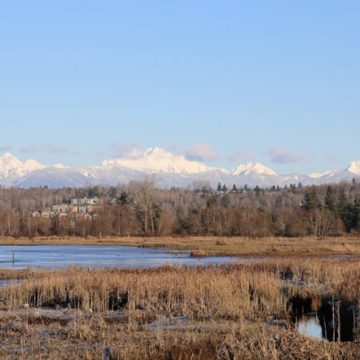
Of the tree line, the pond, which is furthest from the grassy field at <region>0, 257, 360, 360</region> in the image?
the tree line

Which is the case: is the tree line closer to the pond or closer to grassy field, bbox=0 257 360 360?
the pond

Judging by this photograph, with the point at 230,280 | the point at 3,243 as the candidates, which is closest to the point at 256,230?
the point at 3,243

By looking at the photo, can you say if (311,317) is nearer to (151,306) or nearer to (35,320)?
(151,306)

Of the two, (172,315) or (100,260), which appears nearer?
(172,315)

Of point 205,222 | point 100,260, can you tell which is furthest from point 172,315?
point 205,222

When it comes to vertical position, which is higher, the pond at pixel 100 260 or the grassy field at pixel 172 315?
the grassy field at pixel 172 315

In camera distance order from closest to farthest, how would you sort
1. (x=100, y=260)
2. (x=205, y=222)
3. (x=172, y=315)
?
(x=172, y=315) → (x=100, y=260) → (x=205, y=222)

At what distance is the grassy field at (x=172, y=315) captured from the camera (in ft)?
50.6

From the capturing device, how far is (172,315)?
2188cm

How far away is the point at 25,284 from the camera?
2731 centimetres

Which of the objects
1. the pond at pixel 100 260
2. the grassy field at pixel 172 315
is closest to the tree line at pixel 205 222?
the pond at pixel 100 260

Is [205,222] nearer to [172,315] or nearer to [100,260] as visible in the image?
[100,260]

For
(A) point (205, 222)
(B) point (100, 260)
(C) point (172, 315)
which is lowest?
(B) point (100, 260)

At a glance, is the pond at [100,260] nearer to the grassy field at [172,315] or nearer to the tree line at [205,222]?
the grassy field at [172,315]
